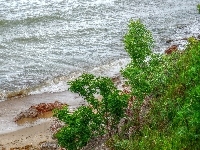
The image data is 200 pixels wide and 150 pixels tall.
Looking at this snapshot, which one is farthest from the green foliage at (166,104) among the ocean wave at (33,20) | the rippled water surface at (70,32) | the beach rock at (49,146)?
the ocean wave at (33,20)

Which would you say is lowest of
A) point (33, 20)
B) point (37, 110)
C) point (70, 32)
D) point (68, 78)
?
point (37, 110)

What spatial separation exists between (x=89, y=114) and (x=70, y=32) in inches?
611

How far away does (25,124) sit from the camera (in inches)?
768

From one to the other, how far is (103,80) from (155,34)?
51.0 feet

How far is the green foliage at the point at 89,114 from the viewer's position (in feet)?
46.1

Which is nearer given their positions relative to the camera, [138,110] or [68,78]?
[138,110]

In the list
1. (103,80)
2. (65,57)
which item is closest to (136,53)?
(103,80)

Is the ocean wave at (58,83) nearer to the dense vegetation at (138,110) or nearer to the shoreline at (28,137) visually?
the shoreline at (28,137)

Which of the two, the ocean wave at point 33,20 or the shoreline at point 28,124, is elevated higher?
the ocean wave at point 33,20

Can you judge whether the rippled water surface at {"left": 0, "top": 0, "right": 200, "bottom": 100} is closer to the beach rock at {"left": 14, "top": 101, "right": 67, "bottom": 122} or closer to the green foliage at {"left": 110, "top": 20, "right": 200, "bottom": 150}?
the beach rock at {"left": 14, "top": 101, "right": 67, "bottom": 122}

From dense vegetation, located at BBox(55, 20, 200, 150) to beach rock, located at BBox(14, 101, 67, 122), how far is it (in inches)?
220

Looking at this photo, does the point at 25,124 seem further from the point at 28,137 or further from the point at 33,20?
the point at 33,20

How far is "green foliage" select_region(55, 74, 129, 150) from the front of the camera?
1404 centimetres

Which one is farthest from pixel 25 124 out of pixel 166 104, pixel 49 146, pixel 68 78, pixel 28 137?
pixel 166 104
